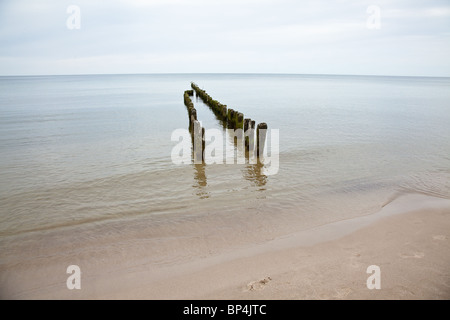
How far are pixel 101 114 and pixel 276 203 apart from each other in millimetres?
18425

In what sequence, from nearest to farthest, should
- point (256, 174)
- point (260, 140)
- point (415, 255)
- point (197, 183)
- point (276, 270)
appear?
point (276, 270) → point (415, 255) → point (197, 183) → point (256, 174) → point (260, 140)

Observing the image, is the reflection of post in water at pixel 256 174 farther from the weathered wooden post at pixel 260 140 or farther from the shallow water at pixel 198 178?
the weathered wooden post at pixel 260 140

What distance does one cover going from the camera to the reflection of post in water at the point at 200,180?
23.5ft

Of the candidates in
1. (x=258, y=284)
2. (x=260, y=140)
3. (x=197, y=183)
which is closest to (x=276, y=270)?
(x=258, y=284)

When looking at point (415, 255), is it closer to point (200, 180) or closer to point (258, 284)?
point (258, 284)

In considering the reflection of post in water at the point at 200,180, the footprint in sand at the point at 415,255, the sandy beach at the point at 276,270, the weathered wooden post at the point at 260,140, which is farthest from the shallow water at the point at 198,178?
the footprint in sand at the point at 415,255

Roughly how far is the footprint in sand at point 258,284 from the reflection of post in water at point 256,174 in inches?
155

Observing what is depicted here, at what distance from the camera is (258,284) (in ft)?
12.6

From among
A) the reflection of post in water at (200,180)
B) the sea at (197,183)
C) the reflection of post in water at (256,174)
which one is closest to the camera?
the sea at (197,183)

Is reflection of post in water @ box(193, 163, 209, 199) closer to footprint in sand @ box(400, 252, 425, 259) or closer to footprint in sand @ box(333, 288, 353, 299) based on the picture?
footprint in sand @ box(333, 288, 353, 299)

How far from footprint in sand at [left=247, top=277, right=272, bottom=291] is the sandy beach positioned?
13mm

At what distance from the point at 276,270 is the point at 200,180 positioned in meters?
4.33

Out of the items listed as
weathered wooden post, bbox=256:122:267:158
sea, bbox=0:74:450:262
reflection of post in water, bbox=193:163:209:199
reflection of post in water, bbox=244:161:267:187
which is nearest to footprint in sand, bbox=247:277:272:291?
sea, bbox=0:74:450:262
